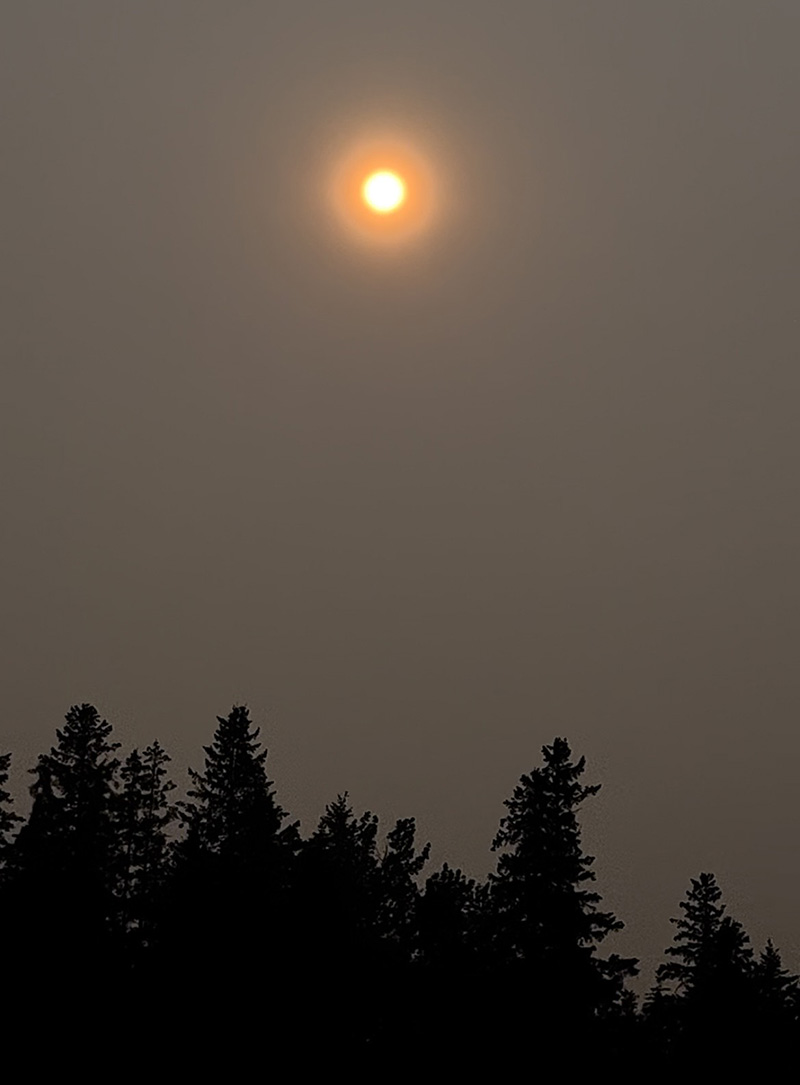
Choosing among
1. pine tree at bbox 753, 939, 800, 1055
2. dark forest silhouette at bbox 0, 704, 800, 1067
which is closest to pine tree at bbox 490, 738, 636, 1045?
dark forest silhouette at bbox 0, 704, 800, 1067

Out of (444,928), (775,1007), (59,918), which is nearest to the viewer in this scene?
(59,918)

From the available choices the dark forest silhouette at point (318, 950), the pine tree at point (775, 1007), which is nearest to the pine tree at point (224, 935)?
the dark forest silhouette at point (318, 950)

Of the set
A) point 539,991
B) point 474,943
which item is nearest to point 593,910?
point 539,991

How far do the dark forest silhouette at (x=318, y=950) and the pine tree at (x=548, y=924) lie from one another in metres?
0.07

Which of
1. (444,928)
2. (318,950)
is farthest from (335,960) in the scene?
(444,928)

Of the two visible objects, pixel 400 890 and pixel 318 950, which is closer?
pixel 318 950

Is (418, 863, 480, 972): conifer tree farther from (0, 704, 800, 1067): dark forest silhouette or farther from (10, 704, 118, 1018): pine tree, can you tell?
(10, 704, 118, 1018): pine tree

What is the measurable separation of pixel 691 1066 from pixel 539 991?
19602 mm

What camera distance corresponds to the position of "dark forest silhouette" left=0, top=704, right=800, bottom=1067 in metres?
41.8

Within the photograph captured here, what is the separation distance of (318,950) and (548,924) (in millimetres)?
10557

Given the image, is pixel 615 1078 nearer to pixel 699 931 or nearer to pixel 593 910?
pixel 593 910

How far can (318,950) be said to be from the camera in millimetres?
44250

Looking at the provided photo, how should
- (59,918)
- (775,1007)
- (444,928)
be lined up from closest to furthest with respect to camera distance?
1. (59,918)
2. (444,928)
3. (775,1007)

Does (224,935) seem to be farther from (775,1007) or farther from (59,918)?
(775,1007)
